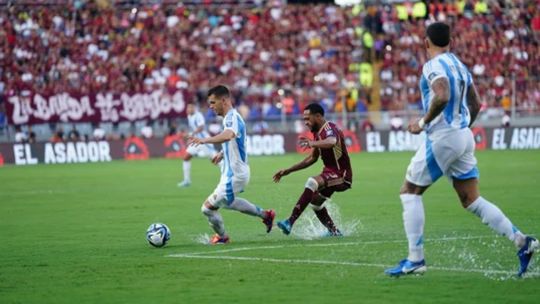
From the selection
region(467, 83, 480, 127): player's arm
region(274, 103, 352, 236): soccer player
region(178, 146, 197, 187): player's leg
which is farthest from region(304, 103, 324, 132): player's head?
region(178, 146, 197, 187): player's leg

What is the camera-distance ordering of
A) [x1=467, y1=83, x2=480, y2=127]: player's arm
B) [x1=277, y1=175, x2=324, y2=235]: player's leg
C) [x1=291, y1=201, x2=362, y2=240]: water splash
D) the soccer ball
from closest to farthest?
[x1=467, y1=83, x2=480, y2=127]: player's arm, the soccer ball, [x1=277, y1=175, x2=324, y2=235]: player's leg, [x1=291, y1=201, x2=362, y2=240]: water splash

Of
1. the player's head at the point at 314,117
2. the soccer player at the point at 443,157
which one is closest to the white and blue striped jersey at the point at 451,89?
the soccer player at the point at 443,157

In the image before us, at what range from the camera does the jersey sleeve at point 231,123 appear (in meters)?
14.4

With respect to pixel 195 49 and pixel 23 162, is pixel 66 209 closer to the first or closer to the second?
pixel 23 162

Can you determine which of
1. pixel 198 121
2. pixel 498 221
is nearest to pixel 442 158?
pixel 498 221

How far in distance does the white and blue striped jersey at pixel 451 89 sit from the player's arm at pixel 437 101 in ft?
0.26

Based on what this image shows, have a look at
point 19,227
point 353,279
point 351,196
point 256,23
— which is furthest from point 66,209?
point 256,23

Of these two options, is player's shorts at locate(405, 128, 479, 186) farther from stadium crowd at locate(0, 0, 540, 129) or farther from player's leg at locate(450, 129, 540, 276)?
stadium crowd at locate(0, 0, 540, 129)

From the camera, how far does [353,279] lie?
10969mm

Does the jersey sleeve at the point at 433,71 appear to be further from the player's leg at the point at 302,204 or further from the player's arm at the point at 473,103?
the player's leg at the point at 302,204

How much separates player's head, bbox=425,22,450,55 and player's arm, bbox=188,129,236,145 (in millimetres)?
3729

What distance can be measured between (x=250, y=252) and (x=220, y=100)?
2.25 metres

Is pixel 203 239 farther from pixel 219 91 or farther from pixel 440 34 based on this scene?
pixel 440 34

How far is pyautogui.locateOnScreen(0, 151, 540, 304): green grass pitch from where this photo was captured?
10.3 metres
